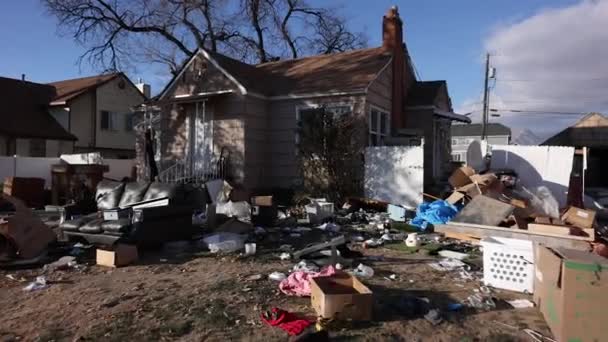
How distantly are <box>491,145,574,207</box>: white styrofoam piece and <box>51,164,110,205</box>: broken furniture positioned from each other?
1230cm

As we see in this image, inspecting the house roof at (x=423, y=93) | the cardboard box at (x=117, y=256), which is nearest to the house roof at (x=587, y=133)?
the house roof at (x=423, y=93)

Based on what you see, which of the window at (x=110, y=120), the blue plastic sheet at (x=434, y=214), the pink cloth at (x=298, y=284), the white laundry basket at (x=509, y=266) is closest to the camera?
the pink cloth at (x=298, y=284)

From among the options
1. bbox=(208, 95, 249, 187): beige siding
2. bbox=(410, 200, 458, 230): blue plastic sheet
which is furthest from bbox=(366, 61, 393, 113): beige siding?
bbox=(410, 200, 458, 230): blue plastic sheet

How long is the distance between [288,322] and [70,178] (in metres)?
13.3

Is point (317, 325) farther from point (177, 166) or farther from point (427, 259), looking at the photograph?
point (177, 166)

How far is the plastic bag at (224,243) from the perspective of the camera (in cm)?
756

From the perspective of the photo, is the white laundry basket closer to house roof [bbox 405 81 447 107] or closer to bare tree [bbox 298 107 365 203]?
bare tree [bbox 298 107 365 203]

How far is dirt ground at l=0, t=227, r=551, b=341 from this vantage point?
409cm

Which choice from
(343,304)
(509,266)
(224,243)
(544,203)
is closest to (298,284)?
(343,304)

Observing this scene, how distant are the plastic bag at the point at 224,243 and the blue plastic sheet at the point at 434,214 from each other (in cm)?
399

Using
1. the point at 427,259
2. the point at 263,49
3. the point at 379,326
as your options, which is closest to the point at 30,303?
the point at 379,326

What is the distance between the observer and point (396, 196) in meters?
12.6

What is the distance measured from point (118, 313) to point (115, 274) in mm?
1774

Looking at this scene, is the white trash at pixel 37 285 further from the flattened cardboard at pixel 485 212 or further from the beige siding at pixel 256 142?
the beige siding at pixel 256 142
